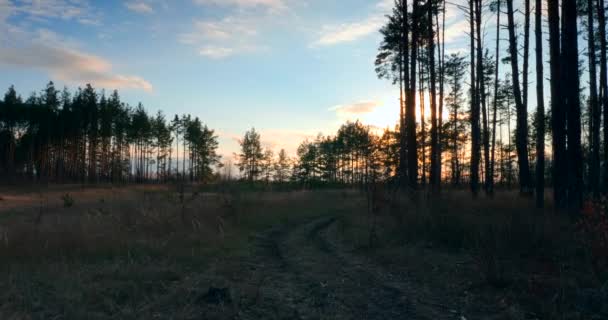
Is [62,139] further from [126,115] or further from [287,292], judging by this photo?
[287,292]

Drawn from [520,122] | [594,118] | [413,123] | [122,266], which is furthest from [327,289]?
[594,118]

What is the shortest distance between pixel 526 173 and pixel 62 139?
60.1 metres

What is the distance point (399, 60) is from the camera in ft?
84.2

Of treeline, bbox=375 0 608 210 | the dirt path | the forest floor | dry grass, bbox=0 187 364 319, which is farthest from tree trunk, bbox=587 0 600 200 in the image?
dry grass, bbox=0 187 364 319

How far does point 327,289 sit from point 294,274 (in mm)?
1328

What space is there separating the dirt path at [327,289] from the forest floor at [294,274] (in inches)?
0.9

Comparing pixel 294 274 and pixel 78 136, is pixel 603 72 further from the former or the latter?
pixel 78 136

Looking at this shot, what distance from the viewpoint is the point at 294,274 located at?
760 cm

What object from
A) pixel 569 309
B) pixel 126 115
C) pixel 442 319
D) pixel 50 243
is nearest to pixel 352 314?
pixel 442 319

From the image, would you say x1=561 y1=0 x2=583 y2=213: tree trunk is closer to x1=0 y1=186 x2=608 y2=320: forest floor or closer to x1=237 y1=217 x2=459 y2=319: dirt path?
x1=0 y1=186 x2=608 y2=320: forest floor

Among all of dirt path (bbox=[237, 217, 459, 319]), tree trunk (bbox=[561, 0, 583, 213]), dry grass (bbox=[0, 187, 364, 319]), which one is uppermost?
tree trunk (bbox=[561, 0, 583, 213])

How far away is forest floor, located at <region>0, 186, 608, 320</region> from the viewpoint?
17.0 feet

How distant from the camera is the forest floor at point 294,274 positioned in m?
5.19

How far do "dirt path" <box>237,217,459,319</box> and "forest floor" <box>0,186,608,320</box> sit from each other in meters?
0.02
